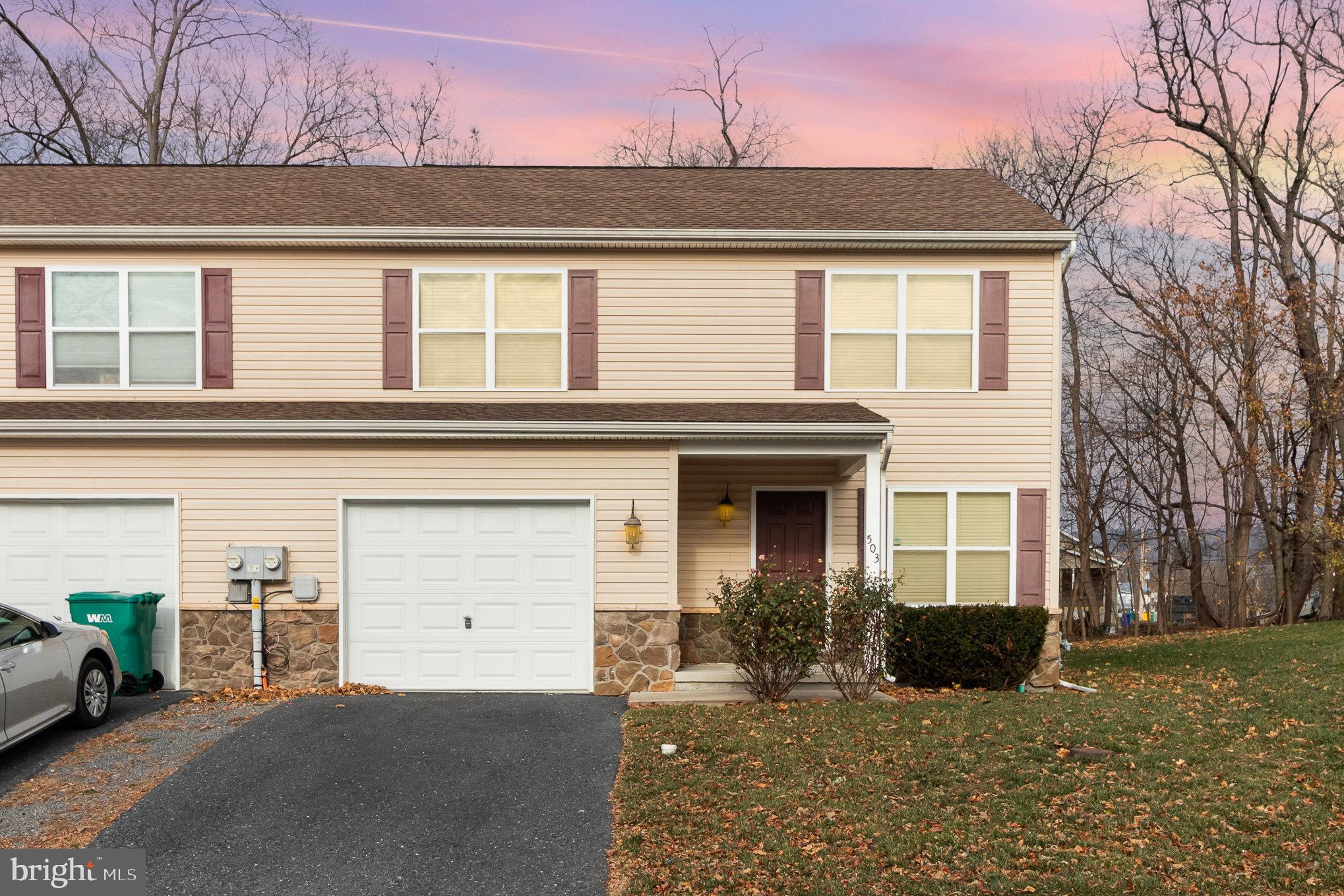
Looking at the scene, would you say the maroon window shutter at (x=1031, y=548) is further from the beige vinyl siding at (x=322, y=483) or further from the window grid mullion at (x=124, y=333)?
the window grid mullion at (x=124, y=333)

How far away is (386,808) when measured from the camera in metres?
6.82

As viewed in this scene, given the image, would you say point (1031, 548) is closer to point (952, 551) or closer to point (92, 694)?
point (952, 551)

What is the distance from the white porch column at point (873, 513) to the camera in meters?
10.5

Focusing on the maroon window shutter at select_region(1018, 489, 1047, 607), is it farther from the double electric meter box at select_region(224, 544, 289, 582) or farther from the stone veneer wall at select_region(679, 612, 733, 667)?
the double electric meter box at select_region(224, 544, 289, 582)

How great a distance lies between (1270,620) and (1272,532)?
101 inches

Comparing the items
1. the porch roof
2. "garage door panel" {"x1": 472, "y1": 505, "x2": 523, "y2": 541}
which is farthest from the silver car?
"garage door panel" {"x1": 472, "y1": 505, "x2": 523, "y2": 541}

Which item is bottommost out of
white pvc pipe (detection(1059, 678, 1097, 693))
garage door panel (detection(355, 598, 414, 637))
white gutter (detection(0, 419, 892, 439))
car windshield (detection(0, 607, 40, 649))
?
white pvc pipe (detection(1059, 678, 1097, 693))

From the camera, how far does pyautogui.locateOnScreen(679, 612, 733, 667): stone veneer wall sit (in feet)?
38.5

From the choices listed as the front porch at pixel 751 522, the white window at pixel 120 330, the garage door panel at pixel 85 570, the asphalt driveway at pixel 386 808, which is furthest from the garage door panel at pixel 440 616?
the white window at pixel 120 330

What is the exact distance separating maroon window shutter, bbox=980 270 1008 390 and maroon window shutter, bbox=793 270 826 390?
191 cm

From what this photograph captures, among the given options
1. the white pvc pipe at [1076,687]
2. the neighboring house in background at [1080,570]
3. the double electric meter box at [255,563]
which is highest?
the double electric meter box at [255,563]

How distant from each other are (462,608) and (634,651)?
1.91 meters

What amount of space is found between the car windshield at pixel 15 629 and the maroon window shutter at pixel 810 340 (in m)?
8.18

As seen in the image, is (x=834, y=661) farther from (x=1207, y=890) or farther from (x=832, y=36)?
(x=832, y=36)
